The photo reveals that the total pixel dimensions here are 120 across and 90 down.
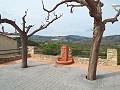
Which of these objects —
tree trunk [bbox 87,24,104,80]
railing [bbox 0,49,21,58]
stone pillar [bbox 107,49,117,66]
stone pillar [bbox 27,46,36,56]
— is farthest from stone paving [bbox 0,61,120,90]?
stone pillar [bbox 27,46,36,56]

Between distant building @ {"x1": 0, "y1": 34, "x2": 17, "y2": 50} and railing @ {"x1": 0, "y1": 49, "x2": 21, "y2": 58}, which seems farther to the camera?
distant building @ {"x1": 0, "y1": 34, "x2": 17, "y2": 50}

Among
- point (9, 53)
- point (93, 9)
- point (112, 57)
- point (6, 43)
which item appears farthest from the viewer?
point (6, 43)

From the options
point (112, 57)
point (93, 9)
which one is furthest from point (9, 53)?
point (93, 9)

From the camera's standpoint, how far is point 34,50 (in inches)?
818

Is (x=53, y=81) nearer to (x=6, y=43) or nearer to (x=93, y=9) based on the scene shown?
(x=93, y=9)

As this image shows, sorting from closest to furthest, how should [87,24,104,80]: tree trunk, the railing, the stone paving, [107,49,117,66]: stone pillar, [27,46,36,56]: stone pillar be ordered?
the stone paving
[87,24,104,80]: tree trunk
[107,49,117,66]: stone pillar
the railing
[27,46,36,56]: stone pillar

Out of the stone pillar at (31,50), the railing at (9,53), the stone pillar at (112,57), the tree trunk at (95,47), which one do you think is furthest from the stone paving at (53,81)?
the stone pillar at (31,50)

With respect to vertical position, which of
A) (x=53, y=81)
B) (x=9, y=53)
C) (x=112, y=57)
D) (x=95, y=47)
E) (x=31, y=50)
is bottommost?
(x=53, y=81)

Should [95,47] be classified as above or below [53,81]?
above

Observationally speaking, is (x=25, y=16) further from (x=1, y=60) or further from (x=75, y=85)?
(x=75, y=85)

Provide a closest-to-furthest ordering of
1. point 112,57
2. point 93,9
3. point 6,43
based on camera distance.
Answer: point 93,9
point 112,57
point 6,43

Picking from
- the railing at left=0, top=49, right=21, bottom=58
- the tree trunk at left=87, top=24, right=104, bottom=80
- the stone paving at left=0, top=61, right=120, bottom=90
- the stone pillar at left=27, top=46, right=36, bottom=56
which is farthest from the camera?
the stone pillar at left=27, top=46, right=36, bottom=56

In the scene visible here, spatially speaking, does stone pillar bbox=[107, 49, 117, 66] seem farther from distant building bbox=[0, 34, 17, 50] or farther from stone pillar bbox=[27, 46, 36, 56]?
Result: distant building bbox=[0, 34, 17, 50]

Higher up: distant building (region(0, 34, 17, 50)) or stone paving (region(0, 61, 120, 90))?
distant building (region(0, 34, 17, 50))
